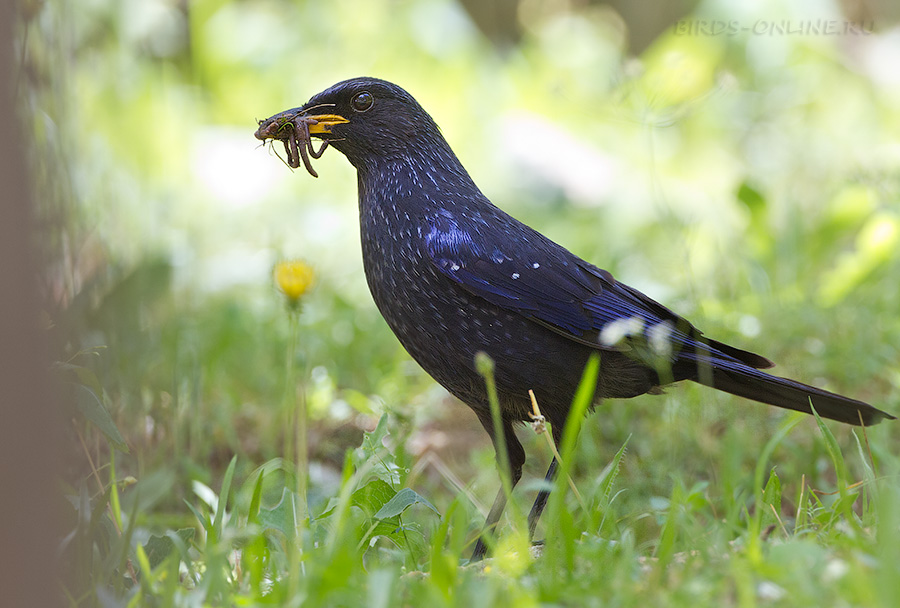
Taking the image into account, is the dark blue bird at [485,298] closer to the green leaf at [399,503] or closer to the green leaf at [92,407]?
the green leaf at [399,503]

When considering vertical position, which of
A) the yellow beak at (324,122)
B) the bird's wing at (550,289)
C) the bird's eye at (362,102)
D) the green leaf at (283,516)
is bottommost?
the green leaf at (283,516)

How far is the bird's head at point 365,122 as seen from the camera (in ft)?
9.63

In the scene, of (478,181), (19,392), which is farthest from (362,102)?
(478,181)

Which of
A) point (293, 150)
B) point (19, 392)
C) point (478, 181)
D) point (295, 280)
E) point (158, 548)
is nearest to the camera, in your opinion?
point (19, 392)

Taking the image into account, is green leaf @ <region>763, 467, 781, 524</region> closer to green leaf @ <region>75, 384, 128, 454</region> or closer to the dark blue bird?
the dark blue bird

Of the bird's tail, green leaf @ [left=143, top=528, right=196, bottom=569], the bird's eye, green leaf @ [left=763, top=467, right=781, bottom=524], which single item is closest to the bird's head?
the bird's eye

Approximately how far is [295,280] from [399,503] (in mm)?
730

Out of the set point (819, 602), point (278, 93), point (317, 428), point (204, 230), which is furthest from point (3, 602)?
point (278, 93)

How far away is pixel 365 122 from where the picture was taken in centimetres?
296

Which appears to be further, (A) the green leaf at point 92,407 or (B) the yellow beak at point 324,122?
(B) the yellow beak at point 324,122

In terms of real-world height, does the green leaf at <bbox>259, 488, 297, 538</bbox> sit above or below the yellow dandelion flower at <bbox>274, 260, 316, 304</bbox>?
below

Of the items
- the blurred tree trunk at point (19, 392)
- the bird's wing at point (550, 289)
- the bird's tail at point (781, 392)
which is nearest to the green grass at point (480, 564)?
the bird's tail at point (781, 392)

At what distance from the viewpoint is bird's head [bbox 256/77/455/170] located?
2.94m

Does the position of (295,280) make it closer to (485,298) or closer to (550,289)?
(485,298)
